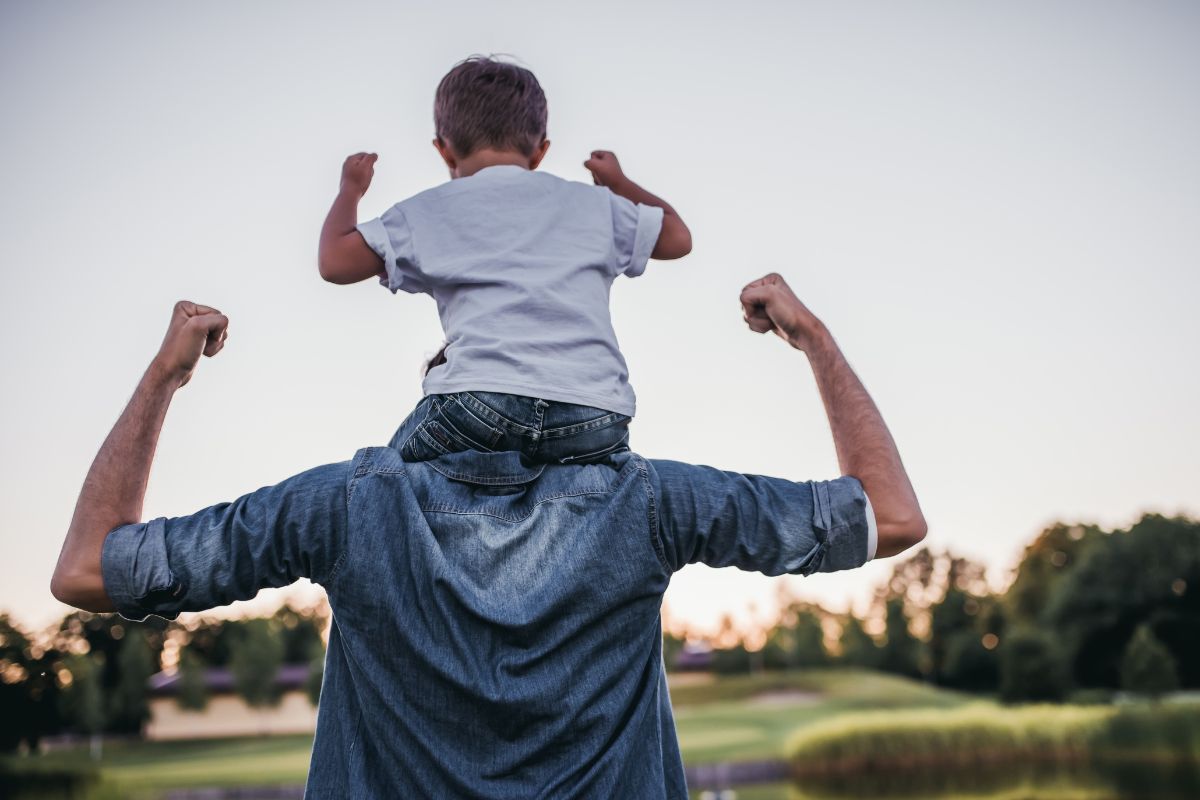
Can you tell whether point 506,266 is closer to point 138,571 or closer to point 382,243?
point 382,243

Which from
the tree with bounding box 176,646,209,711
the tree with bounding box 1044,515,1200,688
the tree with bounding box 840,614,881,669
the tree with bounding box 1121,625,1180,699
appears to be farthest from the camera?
the tree with bounding box 840,614,881,669

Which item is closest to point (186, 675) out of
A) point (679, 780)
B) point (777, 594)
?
point (777, 594)

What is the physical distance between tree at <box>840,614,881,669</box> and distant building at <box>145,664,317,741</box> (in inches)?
1057

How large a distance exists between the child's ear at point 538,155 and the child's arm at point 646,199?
0.32 ft

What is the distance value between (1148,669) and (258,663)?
113ft

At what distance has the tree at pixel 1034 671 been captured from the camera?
141 ft

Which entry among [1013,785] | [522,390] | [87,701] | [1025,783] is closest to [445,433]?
[522,390]

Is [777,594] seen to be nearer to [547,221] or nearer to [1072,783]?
[1072,783]

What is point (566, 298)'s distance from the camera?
5.37ft

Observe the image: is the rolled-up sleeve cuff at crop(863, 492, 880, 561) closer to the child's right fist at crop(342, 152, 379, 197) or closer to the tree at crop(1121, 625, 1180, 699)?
the child's right fist at crop(342, 152, 379, 197)

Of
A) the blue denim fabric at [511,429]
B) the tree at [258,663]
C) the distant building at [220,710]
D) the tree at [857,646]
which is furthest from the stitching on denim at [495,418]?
the tree at [857,646]

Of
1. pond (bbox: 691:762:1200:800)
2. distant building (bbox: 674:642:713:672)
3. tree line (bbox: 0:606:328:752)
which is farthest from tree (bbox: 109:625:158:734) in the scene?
distant building (bbox: 674:642:713:672)

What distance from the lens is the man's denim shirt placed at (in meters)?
1.42

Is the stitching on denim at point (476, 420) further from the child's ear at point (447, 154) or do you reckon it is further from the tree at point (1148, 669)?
the tree at point (1148, 669)
